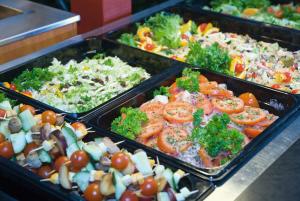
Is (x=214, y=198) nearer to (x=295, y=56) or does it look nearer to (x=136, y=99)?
(x=136, y=99)

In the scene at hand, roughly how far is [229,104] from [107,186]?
1065mm

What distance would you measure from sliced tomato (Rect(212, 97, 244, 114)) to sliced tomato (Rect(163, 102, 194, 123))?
138 mm

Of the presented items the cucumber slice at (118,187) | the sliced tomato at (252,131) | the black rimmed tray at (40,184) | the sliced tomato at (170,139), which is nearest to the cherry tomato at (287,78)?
the sliced tomato at (252,131)

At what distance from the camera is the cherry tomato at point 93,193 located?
1.81m

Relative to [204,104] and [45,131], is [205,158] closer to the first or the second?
[204,104]

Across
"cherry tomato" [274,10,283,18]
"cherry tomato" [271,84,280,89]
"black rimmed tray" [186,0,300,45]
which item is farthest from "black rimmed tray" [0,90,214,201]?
"cherry tomato" [274,10,283,18]

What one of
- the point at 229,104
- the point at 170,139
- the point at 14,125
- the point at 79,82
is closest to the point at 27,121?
the point at 14,125

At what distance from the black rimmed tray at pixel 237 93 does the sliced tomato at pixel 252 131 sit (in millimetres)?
117

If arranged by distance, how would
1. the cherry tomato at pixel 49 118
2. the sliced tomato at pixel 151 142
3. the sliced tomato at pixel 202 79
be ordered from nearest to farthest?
the cherry tomato at pixel 49 118 → the sliced tomato at pixel 151 142 → the sliced tomato at pixel 202 79

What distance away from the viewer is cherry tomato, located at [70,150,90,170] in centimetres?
189

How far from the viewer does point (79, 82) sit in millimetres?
3006

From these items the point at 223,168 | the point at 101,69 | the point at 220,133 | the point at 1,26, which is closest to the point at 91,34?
the point at 101,69

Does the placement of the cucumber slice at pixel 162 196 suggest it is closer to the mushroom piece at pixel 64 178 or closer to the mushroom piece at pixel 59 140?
the mushroom piece at pixel 64 178

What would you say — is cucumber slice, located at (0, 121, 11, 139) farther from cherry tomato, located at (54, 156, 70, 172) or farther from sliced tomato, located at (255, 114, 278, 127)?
sliced tomato, located at (255, 114, 278, 127)
